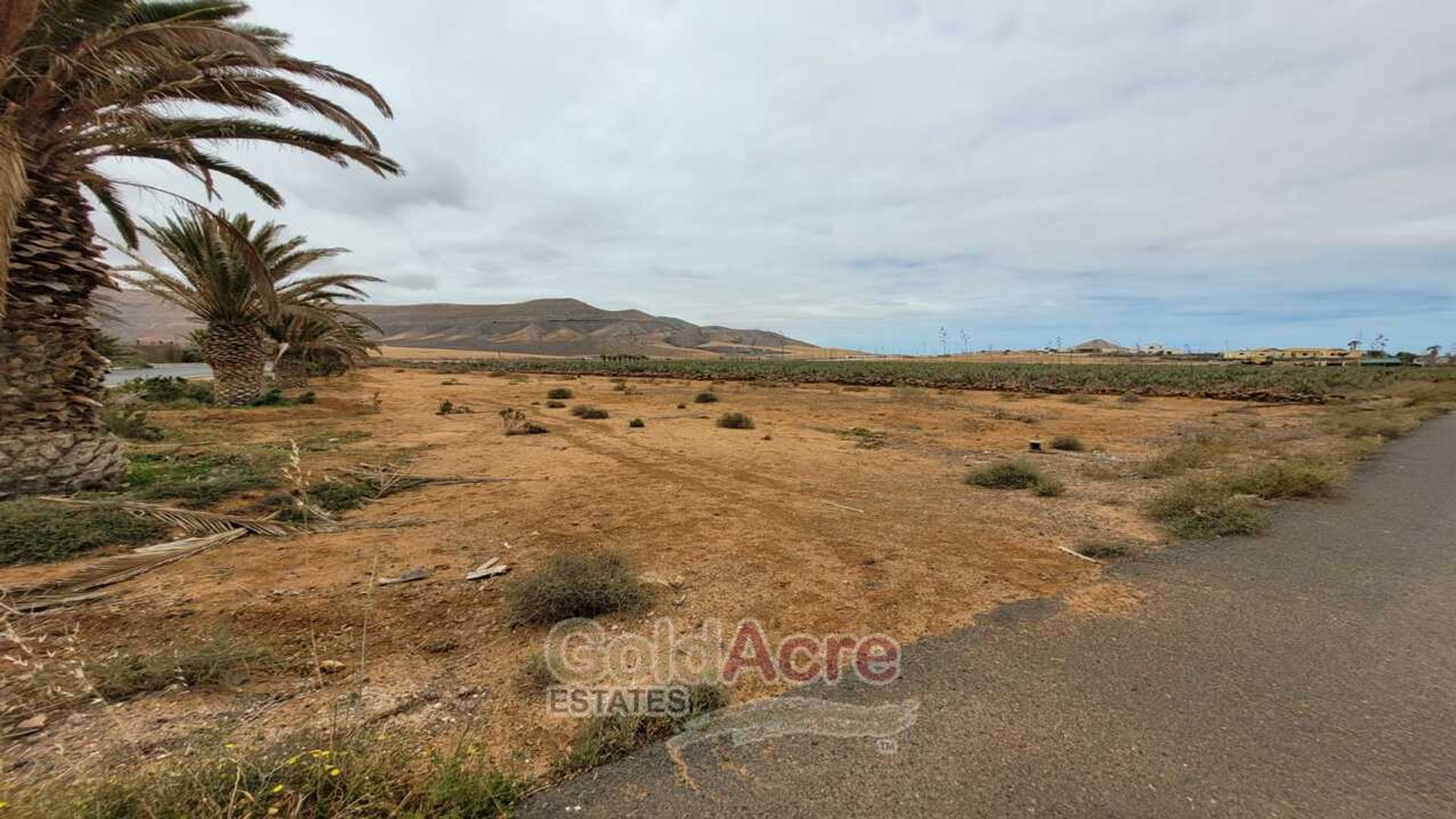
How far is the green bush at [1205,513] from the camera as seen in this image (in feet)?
20.2

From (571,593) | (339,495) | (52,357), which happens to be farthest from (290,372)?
(571,593)

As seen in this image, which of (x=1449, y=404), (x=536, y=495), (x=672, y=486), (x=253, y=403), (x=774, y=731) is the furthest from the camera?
(x=1449, y=404)

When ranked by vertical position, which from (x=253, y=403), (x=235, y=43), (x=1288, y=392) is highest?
(x=235, y=43)

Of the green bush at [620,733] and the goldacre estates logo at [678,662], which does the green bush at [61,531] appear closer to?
the goldacre estates logo at [678,662]

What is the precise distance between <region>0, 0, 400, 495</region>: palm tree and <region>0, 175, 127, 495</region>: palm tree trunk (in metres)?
0.01

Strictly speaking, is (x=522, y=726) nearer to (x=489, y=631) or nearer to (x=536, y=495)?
(x=489, y=631)

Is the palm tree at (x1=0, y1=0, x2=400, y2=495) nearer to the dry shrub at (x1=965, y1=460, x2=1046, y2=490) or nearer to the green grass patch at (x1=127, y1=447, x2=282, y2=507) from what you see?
the green grass patch at (x1=127, y1=447, x2=282, y2=507)

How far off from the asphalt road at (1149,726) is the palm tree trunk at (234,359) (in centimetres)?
1963

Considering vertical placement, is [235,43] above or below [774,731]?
above

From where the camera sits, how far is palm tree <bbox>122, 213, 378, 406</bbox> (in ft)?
48.5

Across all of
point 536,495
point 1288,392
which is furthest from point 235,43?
point 1288,392

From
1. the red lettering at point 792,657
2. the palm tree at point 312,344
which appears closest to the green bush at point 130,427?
the palm tree at point 312,344

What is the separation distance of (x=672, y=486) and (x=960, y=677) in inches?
227

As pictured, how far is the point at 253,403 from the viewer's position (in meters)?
17.0
